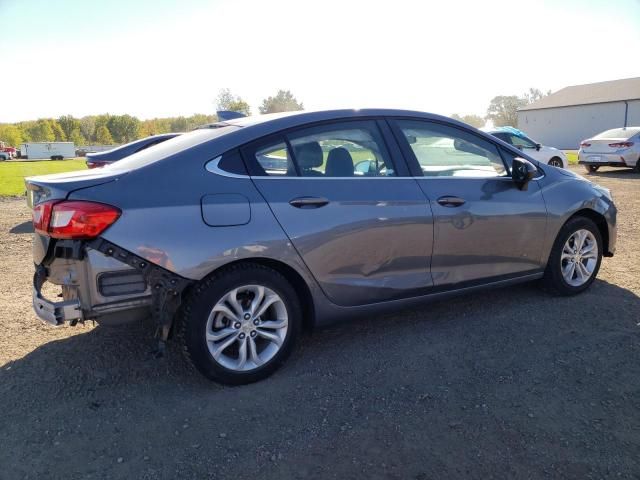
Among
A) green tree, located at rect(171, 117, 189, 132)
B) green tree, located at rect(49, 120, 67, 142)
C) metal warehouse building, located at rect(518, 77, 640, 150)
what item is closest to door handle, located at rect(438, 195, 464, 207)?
metal warehouse building, located at rect(518, 77, 640, 150)

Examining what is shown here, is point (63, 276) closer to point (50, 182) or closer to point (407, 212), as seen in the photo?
point (50, 182)

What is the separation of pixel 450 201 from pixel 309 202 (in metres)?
1.13

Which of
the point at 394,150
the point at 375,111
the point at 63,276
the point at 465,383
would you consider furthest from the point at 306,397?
the point at 375,111

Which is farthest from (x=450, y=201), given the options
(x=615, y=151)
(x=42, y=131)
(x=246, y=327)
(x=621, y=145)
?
(x=42, y=131)

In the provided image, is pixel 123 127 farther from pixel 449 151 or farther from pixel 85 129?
pixel 449 151

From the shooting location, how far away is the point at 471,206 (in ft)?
12.5

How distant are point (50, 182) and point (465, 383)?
2721mm

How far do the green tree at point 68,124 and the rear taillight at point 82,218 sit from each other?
104102 millimetres

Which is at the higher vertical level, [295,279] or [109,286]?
[109,286]

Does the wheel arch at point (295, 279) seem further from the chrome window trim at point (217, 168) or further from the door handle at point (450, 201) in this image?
the door handle at point (450, 201)

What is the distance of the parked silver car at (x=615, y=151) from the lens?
1606 cm

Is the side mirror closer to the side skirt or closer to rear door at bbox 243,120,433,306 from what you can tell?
the side skirt

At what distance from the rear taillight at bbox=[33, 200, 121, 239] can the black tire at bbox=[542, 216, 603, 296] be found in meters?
3.53

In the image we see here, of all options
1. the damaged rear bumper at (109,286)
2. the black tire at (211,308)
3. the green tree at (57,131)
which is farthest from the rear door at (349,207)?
the green tree at (57,131)
